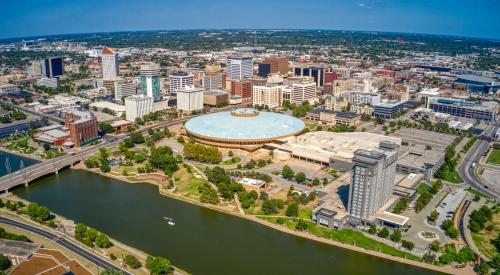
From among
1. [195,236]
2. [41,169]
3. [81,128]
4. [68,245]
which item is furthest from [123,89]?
[195,236]

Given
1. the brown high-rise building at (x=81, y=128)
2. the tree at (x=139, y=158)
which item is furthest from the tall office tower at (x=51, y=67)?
the tree at (x=139, y=158)

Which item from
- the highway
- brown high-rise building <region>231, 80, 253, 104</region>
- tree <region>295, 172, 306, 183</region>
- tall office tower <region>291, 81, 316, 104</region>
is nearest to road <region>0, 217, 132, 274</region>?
the highway

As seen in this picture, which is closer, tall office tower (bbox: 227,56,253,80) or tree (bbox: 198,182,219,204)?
tree (bbox: 198,182,219,204)

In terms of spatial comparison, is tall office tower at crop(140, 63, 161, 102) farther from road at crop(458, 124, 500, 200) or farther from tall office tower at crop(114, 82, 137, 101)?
road at crop(458, 124, 500, 200)

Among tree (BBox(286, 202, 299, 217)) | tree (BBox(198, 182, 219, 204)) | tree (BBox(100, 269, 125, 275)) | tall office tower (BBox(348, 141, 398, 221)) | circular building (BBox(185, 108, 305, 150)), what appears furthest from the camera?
circular building (BBox(185, 108, 305, 150))

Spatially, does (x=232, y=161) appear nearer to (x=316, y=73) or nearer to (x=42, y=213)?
(x=42, y=213)

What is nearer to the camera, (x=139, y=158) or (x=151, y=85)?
(x=139, y=158)

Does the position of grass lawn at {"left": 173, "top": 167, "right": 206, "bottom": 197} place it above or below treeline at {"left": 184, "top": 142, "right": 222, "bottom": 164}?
below

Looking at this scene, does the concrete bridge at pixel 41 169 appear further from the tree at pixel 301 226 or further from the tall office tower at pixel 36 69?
the tall office tower at pixel 36 69
